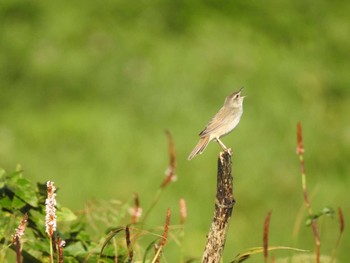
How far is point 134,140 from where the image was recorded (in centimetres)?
932

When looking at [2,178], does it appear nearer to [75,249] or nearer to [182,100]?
[75,249]

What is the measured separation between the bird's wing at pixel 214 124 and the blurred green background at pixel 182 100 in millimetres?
2553

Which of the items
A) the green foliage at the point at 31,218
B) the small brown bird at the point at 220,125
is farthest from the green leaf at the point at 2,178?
the small brown bird at the point at 220,125

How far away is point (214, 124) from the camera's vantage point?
5.51 meters

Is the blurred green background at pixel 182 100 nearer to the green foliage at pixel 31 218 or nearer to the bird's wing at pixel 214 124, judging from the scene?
the bird's wing at pixel 214 124

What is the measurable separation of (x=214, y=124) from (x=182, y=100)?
4.23 meters

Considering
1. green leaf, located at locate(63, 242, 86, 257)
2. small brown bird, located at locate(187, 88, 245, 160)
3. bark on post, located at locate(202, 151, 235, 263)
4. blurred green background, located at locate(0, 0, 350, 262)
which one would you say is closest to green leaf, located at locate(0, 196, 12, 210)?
green leaf, located at locate(63, 242, 86, 257)

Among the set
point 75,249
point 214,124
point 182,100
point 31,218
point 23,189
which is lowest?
point 75,249

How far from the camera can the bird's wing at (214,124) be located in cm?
538

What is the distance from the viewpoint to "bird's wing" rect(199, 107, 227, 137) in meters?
5.38

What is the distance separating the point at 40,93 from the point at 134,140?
3.83ft

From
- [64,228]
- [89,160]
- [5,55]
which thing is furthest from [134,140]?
[64,228]

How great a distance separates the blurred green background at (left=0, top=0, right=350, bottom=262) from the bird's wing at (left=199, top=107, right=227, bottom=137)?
101 inches

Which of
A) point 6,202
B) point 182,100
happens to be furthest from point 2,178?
point 182,100
